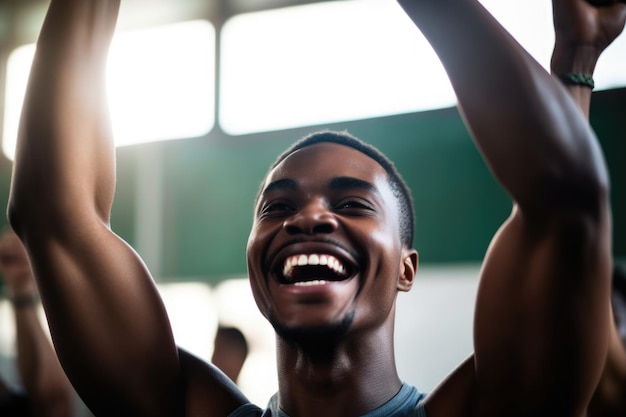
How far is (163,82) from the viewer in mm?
4988

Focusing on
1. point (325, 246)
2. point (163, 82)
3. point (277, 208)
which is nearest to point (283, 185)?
point (277, 208)

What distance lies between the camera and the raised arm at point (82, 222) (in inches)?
46.9

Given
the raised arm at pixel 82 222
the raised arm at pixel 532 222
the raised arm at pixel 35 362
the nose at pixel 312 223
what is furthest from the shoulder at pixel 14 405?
the raised arm at pixel 532 222

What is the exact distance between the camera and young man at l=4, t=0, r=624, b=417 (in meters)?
0.98

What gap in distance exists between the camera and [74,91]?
120 cm

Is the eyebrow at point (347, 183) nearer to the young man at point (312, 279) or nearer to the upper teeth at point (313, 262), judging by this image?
the young man at point (312, 279)

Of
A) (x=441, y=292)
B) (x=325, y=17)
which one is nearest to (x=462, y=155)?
(x=441, y=292)

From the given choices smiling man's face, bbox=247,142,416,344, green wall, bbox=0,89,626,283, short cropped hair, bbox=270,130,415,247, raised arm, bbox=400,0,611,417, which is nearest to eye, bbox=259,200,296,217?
smiling man's face, bbox=247,142,416,344

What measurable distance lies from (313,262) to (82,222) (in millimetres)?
340

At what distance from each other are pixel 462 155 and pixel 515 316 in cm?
328

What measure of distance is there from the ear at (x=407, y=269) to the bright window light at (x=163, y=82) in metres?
3.61

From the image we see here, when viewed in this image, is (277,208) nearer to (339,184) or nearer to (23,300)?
(339,184)

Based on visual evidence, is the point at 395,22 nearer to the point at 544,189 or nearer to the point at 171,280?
the point at 171,280

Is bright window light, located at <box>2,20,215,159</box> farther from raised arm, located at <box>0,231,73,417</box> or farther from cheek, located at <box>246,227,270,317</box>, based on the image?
cheek, located at <box>246,227,270,317</box>
